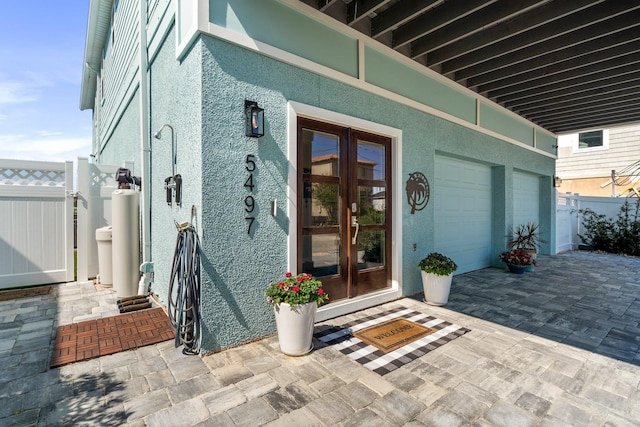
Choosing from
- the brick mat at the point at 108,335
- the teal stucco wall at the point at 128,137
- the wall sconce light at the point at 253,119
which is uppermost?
the teal stucco wall at the point at 128,137

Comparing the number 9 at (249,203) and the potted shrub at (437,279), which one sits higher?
the number 9 at (249,203)

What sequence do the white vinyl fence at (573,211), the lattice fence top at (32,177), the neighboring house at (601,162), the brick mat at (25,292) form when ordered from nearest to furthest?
the brick mat at (25,292) < the lattice fence top at (32,177) < the white vinyl fence at (573,211) < the neighboring house at (601,162)

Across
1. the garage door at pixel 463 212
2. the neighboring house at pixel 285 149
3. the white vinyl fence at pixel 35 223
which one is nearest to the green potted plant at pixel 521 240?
the garage door at pixel 463 212

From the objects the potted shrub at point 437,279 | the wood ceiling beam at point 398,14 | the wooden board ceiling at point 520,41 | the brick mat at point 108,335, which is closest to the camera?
the brick mat at point 108,335

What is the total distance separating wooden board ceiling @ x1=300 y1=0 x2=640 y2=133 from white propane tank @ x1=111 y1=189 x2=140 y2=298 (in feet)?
11.6

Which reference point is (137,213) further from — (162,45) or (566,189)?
(566,189)

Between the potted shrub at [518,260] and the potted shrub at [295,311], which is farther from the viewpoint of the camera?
the potted shrub at [518,260]

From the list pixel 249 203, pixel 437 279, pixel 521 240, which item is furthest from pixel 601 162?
pixel 249 203

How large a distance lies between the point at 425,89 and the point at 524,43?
1335 millimetres

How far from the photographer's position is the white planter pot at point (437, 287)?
404 cm

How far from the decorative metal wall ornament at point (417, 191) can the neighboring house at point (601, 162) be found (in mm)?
9399

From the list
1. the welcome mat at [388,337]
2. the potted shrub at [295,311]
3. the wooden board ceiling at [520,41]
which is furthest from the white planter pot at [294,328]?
the wooden board ceiling at [520,41]

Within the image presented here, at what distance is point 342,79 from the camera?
3693mm

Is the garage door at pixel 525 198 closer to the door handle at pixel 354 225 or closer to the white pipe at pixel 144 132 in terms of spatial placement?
the door handle at pixel 354 225
